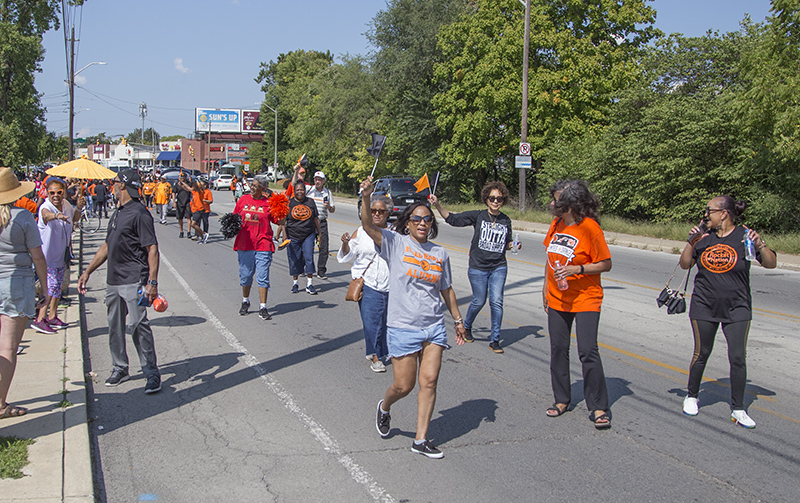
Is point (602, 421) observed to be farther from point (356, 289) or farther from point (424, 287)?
point (356, 289)

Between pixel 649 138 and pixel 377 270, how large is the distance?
65.8 feet

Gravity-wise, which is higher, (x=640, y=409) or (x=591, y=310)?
(x=591, y=310)

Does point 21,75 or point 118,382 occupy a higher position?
point 21,75

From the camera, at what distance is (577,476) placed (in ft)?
14.4

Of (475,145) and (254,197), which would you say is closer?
(254,197)

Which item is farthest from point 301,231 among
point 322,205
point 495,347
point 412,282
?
point 412,282

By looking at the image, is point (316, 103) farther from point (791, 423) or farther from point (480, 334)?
point (791, 423)

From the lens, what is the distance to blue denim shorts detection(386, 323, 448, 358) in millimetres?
4562

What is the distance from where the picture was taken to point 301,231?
1099 centimetres

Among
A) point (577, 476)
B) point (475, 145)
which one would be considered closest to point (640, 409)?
point (577, 476)

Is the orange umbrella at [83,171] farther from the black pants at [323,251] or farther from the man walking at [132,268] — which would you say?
the man walking at [132,268]

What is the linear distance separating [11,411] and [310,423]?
88.1 inches

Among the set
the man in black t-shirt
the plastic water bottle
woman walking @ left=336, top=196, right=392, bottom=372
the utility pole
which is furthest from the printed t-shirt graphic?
the utility pole

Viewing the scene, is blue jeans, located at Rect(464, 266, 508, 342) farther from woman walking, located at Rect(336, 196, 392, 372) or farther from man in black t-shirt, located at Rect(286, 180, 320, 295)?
man in black t-shirt, located at Rect(286, 180, 320, 295)
